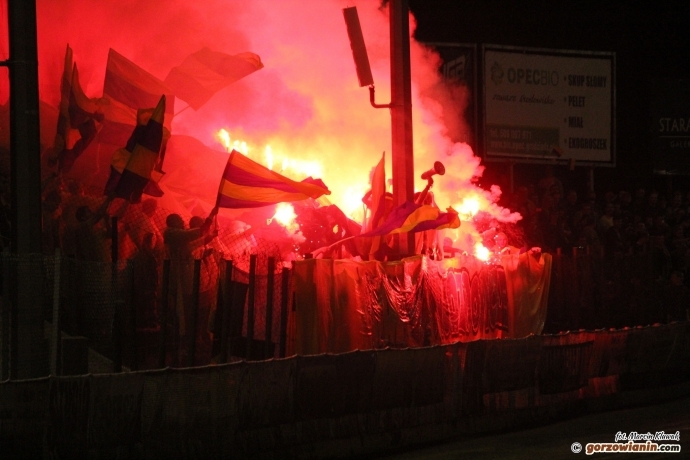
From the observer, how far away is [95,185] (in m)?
15.1

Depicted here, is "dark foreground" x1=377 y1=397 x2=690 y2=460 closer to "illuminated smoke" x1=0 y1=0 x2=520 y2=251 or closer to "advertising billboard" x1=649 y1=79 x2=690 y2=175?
"illuminated smoke" x1=0 y1=0 x2=520 y2=251

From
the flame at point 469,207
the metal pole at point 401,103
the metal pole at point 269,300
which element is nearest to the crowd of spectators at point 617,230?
the flame at point 469,207

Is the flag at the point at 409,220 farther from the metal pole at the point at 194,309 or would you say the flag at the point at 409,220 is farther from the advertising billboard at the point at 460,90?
the advertising billboard at the point at 460,90

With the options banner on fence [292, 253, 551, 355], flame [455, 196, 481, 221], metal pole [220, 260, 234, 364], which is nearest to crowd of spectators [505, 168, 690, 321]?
flame [455, 196, 481, 221]

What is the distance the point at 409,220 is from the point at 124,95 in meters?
5.55

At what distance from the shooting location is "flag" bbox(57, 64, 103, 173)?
47.7ft

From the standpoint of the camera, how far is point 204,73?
55.8 feet

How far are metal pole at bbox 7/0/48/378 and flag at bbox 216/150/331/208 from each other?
4344 mm

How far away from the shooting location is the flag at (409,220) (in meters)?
12.9

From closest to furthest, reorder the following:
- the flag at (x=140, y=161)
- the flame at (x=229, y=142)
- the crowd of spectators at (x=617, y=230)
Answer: the flag at (x=140, y=161) < the crowd of spectators at (x=617, y=230) < the flame at (x=229, y=142)

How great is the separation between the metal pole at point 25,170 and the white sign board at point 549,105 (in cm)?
1361

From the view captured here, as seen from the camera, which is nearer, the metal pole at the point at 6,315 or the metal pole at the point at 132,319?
the metal pole at the point at 6,315

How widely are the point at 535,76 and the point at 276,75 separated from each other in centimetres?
560

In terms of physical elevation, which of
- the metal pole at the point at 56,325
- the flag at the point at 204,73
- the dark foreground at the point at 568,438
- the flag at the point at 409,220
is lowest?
the dark foreground at the point at 568,438
